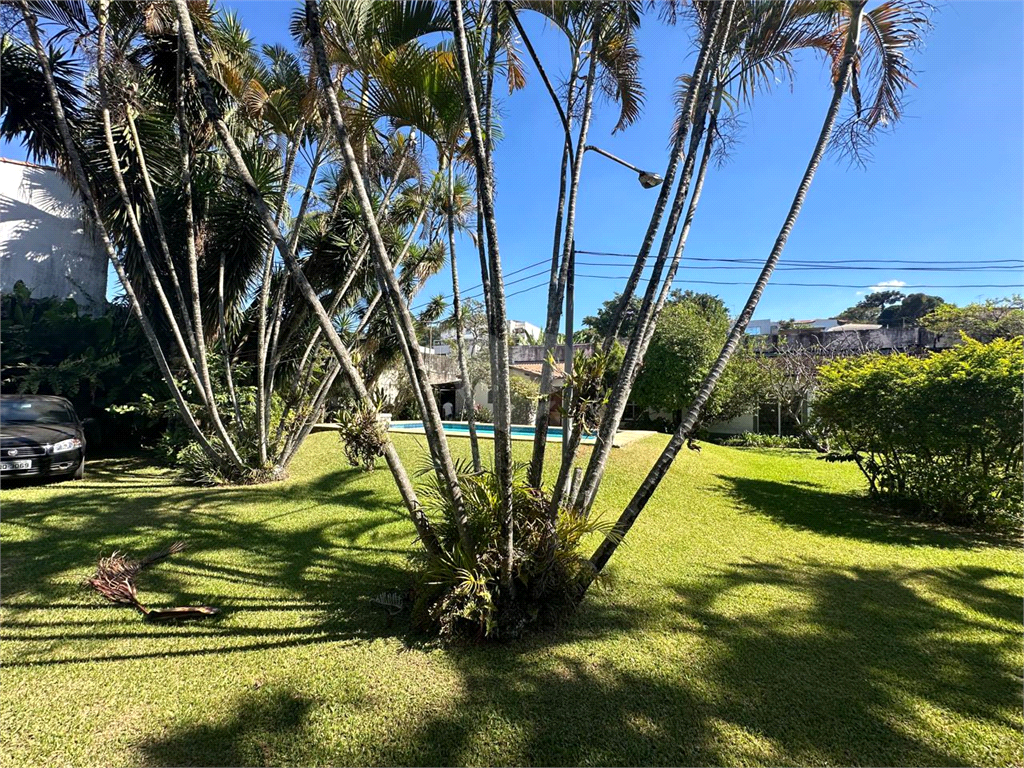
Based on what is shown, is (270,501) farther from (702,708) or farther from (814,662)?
(814,662)

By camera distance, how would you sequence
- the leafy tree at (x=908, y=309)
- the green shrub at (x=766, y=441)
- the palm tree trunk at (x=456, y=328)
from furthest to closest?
the leafy tree at (x=908, y=309), the green shrub at (x=766, y=441), the palm tree trunk at (x=456, y=328)

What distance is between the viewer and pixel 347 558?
4.60 m

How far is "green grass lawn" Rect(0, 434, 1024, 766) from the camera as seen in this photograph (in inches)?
87.5

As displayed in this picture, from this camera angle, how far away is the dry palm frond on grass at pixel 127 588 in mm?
3400

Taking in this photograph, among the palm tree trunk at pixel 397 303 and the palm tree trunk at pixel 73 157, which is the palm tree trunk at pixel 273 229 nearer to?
the palm tree trunk at pixel 397 303

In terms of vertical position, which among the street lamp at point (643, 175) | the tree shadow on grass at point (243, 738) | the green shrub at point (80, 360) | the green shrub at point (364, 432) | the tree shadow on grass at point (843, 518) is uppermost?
the street lamp at point (643, 175)

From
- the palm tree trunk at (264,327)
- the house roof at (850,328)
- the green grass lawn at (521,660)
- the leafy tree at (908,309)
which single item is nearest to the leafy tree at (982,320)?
the house roof at (850,328)

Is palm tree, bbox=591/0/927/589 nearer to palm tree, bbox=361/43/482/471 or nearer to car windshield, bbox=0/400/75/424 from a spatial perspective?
palm tree, bbox=361/43/482/471

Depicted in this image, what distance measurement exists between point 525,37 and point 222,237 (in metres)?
6.24

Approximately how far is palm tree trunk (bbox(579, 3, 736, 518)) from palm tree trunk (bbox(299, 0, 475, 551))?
1.05 metres

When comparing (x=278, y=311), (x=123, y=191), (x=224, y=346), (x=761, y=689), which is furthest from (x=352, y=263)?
(x=761, y=689)

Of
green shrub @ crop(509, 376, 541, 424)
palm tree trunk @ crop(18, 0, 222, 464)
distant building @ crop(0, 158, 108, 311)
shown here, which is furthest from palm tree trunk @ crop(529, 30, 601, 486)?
green shrub @ crop(509, 376, 541, 424)

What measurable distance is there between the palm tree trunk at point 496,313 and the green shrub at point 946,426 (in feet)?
19.9

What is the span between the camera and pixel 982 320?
60.0ft
